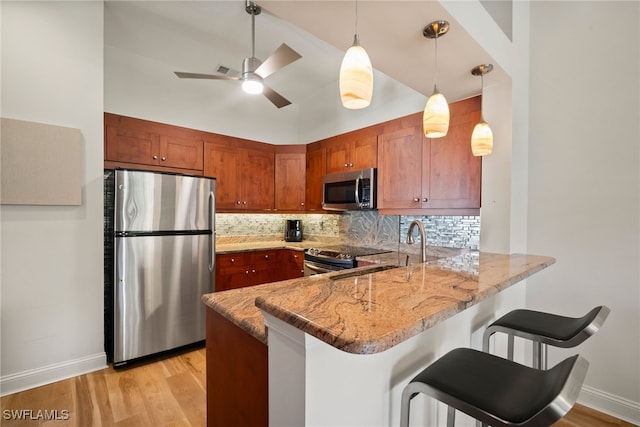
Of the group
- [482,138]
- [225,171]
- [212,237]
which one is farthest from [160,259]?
[482,138]

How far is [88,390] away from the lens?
2031 mm

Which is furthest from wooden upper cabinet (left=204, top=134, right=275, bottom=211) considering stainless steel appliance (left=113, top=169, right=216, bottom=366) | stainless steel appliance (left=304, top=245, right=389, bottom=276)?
stainless steel appliance (left=304, top=245, right=389, bottom=276)

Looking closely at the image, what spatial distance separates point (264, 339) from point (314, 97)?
3821mm

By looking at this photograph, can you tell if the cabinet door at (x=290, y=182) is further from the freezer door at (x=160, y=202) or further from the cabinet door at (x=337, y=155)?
the freezer door at (x=160, y=202)

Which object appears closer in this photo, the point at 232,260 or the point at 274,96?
the point at 274,96

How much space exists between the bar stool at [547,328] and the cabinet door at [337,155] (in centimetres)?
235

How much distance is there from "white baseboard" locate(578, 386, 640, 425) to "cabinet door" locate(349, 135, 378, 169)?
7.94 feet

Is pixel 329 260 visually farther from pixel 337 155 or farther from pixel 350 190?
pixel 337 155

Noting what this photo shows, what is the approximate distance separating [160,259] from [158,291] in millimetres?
284

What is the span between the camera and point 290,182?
396cm

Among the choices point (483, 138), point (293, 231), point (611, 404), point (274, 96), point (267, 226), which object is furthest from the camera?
point (267, 226)

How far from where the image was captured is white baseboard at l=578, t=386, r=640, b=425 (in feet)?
5.79

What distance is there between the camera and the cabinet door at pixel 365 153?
3.07m

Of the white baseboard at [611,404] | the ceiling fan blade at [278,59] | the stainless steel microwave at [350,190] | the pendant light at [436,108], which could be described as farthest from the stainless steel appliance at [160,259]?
the white baseboard at [611,404]
